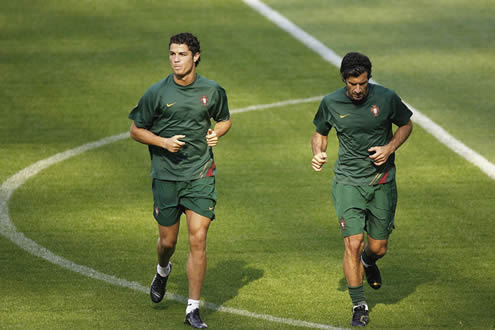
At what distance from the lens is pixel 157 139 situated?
855cm

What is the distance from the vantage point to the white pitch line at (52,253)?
29.6ft

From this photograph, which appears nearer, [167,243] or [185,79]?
[185,79]

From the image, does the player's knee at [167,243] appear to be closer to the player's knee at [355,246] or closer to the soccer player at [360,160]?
the soccer player at [360,160]

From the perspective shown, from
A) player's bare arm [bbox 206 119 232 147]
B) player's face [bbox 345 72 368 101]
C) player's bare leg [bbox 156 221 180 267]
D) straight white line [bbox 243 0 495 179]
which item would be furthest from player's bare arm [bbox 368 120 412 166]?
straight white line [bbox 243 0 495 179]

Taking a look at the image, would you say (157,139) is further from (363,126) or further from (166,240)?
(363,126)

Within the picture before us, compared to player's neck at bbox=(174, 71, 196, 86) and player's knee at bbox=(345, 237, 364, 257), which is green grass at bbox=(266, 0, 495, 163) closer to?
player's knee at bbox=(345, 237, 364, 257)

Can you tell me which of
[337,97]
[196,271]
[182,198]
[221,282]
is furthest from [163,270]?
[337,97]

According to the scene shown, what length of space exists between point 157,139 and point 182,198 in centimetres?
57

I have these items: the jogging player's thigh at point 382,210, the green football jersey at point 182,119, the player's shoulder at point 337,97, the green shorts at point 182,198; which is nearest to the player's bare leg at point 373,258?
the jogging player's thigh at point 382,210

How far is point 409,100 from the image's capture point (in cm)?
1697

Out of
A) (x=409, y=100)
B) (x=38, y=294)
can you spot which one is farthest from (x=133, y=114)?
(x=409, y=100)

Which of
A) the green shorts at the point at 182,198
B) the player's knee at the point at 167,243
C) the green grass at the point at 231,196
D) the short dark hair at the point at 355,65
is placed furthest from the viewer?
the green grass at the point at 231,196

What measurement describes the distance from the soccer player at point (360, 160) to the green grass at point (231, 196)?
2.06ft

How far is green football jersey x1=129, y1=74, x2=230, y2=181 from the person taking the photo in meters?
8.59
